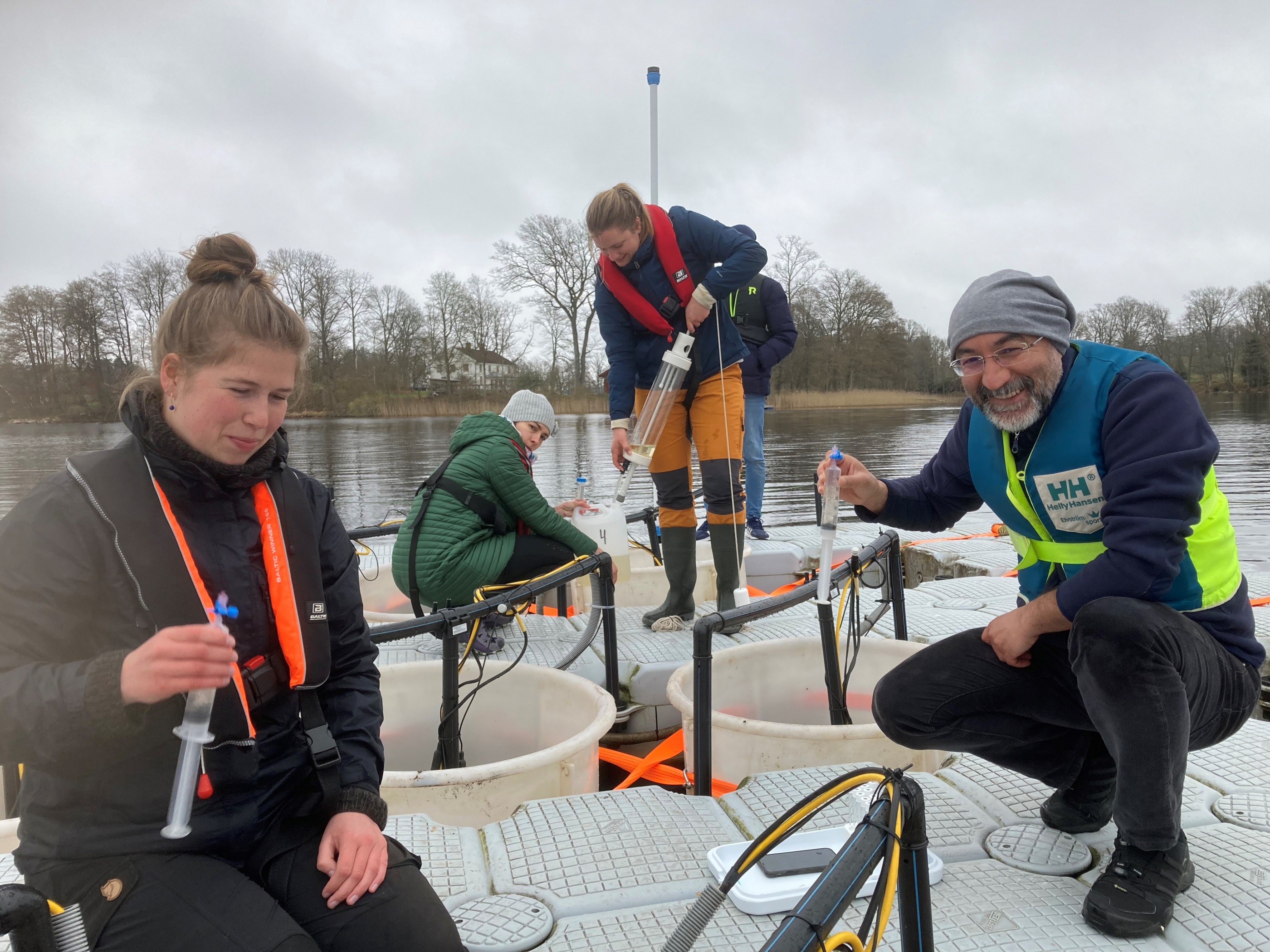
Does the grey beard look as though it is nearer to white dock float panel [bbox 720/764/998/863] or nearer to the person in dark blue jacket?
white dock float panel [bbox 720/764/998/863]

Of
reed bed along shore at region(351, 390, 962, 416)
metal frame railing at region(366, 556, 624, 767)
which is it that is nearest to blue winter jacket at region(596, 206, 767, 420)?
metal frame railing at region(366, 556, 624, 767)

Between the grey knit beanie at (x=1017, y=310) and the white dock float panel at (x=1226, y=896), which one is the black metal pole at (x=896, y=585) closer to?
the grey knit beanie at (x=1017, y=310)

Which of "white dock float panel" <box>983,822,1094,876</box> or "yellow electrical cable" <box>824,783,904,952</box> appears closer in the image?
"yellow electrical cable" <box>824,783,904,952</box>

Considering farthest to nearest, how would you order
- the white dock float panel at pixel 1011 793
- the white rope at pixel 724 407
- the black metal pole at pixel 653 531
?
the black metal pole at pixel 653 531 → the white rope at pixel 724 407 → the white dock float panel at pixel 1011 793

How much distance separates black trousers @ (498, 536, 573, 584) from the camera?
12.6 ft

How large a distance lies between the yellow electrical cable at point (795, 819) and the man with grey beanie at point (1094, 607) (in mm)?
801

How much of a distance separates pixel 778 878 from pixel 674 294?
264 cm

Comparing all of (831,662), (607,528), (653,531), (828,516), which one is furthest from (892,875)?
(653,531)

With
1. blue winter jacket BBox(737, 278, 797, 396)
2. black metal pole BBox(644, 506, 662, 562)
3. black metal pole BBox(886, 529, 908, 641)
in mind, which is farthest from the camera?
blue winter jacket BBox(737, 278, 797, 396)

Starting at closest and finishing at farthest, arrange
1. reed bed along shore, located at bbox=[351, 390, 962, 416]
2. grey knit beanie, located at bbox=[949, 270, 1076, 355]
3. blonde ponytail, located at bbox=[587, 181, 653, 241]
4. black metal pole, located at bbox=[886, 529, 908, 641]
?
grey knit beanie, located at bbox=[949, 270, 1076, 355], black metal pole, located at bbox=[886, 529, 908, 641], blonde ponytail, located at bbox=[587, 181, 653, 241], reed bed along shore, located at bbox=[351, 390, 962, 416]

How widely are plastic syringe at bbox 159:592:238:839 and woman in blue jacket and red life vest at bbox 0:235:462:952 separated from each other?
5cm

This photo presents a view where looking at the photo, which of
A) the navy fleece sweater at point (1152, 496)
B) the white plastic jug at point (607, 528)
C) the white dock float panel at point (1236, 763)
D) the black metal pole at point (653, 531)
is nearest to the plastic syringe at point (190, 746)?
the navy fleece sweater at point (1152, 496)

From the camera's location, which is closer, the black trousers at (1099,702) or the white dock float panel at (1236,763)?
the black trousers at (1099,702)

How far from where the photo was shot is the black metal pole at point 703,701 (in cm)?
216
